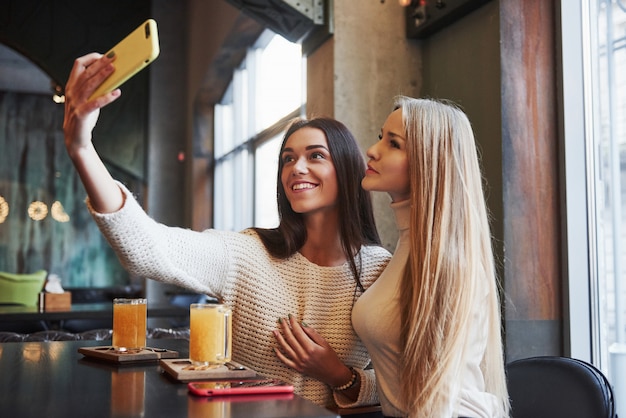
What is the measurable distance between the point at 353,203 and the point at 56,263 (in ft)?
32.8

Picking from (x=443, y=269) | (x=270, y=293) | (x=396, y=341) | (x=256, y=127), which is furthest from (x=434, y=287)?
(x=256, y=127)

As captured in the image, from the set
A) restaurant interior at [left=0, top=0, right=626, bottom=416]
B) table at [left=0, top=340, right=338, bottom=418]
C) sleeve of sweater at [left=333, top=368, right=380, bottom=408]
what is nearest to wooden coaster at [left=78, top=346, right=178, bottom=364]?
table at [left=0, top=340, right=338, bottom=418]

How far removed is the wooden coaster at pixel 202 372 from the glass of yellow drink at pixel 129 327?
28cm

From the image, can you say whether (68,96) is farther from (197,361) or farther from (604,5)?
(604,5)

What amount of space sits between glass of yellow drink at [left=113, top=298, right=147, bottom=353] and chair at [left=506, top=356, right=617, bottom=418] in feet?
2.96

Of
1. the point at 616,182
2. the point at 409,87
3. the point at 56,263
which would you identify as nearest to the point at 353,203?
the point at 616,182

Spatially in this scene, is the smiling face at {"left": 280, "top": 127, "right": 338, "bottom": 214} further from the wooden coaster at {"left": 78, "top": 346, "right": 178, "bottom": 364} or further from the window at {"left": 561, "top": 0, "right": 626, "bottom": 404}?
the window at {"left": 561, "top": 0, "right": 626, "bottom": 404}

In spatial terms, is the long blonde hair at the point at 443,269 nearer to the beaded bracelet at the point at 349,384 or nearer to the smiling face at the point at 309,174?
the beaded bracelet at the point at 349,384

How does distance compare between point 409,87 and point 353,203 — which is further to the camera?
point 409,87

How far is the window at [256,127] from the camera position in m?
6.50

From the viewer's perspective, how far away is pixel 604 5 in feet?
9.63

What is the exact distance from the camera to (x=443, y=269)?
1.56 m

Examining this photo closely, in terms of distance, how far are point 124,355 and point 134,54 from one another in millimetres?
683

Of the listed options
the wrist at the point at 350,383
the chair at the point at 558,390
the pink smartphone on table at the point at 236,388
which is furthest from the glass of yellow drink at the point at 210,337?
the chair at the point at 558,390
